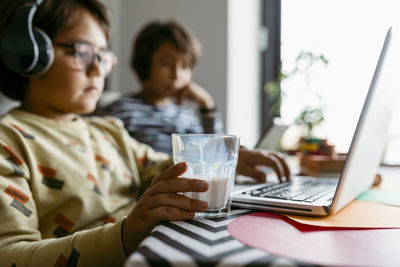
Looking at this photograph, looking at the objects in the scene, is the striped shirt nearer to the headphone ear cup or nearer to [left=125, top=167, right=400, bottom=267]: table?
the headphone ear cup

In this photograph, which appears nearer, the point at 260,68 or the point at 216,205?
the point at 216,205

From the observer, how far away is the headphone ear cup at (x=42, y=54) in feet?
2.35

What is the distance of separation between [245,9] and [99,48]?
1.46 metres

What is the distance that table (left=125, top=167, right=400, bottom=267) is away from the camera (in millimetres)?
301

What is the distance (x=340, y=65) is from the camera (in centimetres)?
182

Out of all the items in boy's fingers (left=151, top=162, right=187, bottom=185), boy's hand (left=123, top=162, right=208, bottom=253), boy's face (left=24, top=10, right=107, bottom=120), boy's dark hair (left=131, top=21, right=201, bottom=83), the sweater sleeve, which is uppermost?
boy's dark hair (left=131, top=21, right=201, bottom=83)

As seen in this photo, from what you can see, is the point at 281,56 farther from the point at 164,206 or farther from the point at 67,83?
the point at 164,206

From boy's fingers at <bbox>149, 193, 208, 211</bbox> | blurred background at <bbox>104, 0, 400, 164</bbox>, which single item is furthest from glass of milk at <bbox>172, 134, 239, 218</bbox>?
blurred background at <bbox>104, 0, 400, 164</bbox>

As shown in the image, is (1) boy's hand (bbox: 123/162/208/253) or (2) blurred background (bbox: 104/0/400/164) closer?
(1) boy's hand (bbox: 123/162/208/253)

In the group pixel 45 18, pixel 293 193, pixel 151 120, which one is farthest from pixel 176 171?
pixel 151 120

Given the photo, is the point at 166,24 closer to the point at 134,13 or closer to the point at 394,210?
the point at 134,13

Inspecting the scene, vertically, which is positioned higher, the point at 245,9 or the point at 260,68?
the point at 245,9

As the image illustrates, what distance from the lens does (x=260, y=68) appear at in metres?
2.25

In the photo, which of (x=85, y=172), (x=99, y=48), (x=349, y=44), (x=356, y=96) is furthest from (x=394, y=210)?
(x=349, y=44)
